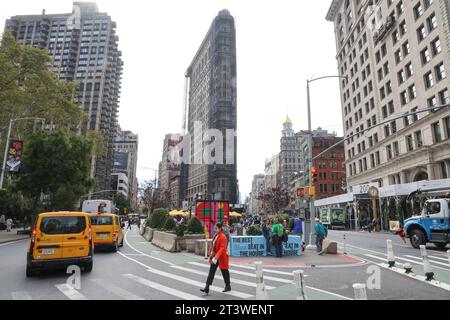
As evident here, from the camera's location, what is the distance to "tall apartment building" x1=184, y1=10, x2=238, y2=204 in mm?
96188

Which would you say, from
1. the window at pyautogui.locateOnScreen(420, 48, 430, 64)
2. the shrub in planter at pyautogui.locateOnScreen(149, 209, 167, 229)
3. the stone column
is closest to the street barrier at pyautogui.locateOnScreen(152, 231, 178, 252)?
the shrub in planter at pyautogui.locateOnScreen(149, 209, 167, 229)

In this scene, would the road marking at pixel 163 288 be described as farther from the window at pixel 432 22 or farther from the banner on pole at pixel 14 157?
the window at pixel 432 22

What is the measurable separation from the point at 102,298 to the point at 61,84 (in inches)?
1308

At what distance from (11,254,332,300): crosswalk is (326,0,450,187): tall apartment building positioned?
33539mm

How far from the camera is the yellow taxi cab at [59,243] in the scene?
9.60 metres

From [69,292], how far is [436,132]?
4130 centimetres

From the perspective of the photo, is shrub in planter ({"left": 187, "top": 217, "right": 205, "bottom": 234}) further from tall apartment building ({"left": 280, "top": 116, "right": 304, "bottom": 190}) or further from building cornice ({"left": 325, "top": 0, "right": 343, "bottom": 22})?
tall apartment building ({"left": 280, "top": 116, "right": 304, "bottom": 190})

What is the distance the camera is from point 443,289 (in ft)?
27.1

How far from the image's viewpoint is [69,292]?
7.72 metres

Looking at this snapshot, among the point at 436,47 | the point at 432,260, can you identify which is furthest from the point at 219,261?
the point at 436,47

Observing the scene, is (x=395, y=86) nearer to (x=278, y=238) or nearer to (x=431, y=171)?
(x=431, y=171)

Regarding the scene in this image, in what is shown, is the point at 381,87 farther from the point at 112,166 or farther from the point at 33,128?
the point at 112,166

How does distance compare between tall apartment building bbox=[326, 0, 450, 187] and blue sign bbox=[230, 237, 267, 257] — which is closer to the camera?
blue sign bbox=[230, 237, 267, 257]

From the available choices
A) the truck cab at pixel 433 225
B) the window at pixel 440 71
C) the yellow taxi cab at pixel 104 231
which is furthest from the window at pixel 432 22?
the yellow taxi cab at pixel 104 231
